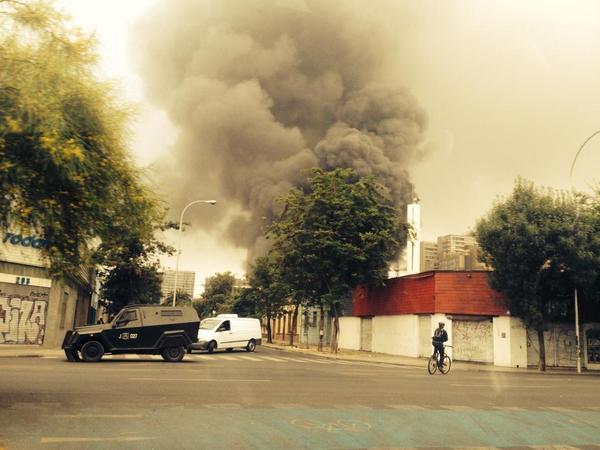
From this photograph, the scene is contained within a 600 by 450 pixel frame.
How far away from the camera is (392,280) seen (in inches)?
1486

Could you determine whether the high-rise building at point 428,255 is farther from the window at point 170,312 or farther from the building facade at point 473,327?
the window at point 170,312

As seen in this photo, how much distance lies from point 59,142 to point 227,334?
23796mm

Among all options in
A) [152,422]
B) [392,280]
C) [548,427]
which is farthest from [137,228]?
[392,280]

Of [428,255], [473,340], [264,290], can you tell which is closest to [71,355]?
[473,340]

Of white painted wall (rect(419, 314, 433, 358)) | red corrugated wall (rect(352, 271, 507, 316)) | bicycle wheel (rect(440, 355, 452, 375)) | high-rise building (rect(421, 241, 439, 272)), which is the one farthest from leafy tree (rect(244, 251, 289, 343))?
high-rise building (rect(421, 241, 439, 272))

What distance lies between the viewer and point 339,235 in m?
33.7

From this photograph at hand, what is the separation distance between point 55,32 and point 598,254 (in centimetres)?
2602

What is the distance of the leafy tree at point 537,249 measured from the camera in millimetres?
25969

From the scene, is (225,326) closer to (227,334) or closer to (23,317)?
(227,334)

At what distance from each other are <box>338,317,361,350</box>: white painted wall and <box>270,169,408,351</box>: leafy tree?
771 centimetres

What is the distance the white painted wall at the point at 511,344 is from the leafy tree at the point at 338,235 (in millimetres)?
8213

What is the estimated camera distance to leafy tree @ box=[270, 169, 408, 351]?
3359cm

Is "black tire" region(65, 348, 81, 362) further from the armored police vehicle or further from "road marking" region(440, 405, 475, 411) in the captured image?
"road marking" region(440, 405, 475, 411)

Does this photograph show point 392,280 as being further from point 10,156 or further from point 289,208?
point 10,156
